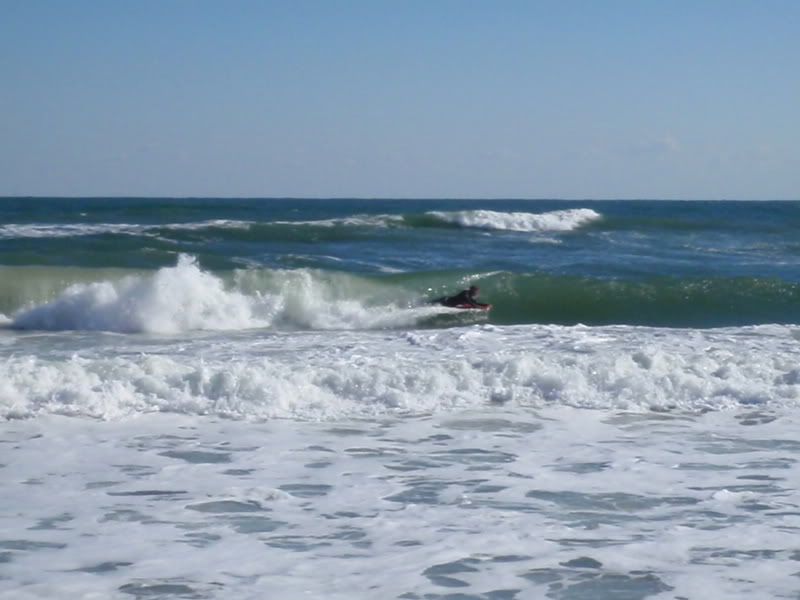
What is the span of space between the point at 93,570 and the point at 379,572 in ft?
4.56

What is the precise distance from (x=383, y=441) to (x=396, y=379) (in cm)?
176

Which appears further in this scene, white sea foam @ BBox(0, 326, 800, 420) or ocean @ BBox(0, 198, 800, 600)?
white sea foam @ BBox(0, 326, 800, 420)

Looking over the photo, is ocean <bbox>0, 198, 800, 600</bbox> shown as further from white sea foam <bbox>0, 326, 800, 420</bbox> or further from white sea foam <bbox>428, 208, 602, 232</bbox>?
white sea foam <bbox>428, 208, 602, 232</bbox>

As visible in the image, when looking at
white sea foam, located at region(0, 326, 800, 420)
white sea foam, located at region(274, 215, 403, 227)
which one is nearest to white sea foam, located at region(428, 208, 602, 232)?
white sea foam, located at region(274, 215, 403, 227)

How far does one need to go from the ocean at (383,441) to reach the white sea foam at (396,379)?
1.2 inches

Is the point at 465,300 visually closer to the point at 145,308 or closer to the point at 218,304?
the point at 218,304

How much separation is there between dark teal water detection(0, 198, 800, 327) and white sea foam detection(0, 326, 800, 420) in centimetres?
538

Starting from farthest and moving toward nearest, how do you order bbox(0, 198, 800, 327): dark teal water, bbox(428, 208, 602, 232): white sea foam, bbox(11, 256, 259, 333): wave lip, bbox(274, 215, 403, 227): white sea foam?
bbox(428, 208, 602, 232): white sea foam < bbox(274, 215, 403, 227): white sea foam < bbox(0, 198, 800, 327): dark teal water < bbox(11, 256, 259, 333): wave lip

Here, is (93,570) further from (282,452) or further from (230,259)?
(230,259)

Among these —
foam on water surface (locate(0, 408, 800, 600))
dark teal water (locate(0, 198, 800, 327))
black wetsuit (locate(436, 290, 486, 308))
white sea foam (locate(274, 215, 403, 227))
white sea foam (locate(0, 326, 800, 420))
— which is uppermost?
white sea foam (locate(274, 215, 403, 227))

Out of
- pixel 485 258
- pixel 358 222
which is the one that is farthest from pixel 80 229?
pixel 485 258

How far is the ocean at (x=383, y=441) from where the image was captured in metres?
5.73

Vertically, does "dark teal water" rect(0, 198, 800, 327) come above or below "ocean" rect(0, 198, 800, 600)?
above

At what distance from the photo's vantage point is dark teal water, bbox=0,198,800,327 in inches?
707
